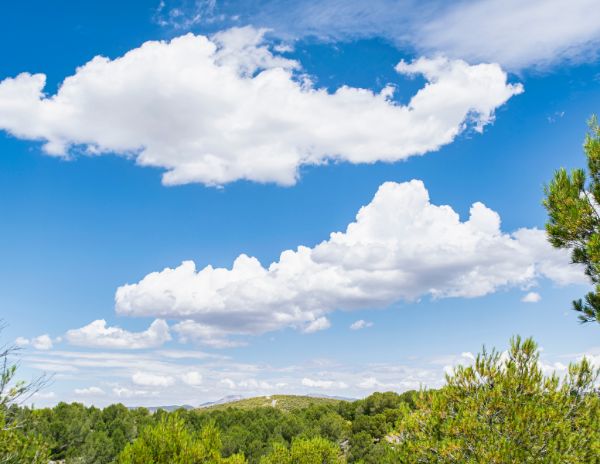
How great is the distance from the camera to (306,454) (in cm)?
3781

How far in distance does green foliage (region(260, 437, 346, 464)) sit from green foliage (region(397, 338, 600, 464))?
24101 mm

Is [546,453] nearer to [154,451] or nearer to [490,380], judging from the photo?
[490,380]

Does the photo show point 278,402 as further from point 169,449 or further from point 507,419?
point 507,419

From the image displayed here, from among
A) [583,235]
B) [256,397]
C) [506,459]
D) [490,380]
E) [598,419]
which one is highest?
[583,235]

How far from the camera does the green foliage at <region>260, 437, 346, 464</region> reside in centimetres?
3762

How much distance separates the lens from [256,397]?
14525 cm

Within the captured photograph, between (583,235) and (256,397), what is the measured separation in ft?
456

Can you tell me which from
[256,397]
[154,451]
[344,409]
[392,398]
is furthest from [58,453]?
[256,397]

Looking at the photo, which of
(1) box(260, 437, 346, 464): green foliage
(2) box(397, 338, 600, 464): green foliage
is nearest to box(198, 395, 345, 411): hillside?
(1) box(260, 437, 346, 464): green foliage

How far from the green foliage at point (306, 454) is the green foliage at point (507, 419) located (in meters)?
24.1

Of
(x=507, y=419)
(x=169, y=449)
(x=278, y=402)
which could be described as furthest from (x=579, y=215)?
(x=278, y=402)

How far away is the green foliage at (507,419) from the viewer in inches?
527

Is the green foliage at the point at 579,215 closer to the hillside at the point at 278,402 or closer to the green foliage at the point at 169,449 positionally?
the green foliage at the point at 169,449

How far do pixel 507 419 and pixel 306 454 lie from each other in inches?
1070
